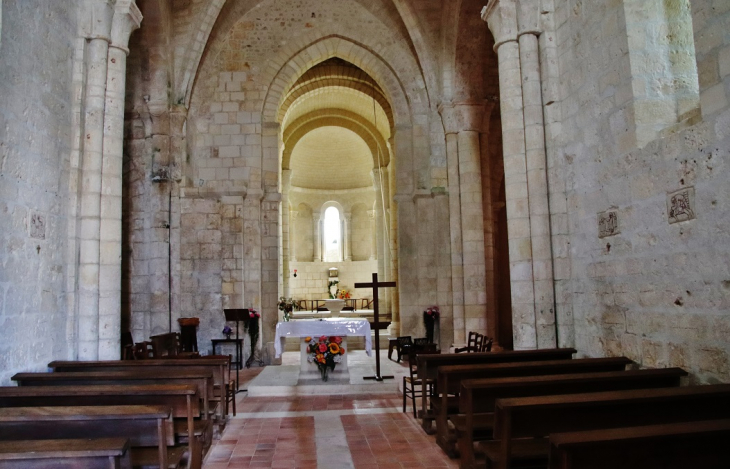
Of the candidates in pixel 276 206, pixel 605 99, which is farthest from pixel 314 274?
pixel 605 99

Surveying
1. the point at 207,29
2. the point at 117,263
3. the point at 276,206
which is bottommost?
the point at 117,263

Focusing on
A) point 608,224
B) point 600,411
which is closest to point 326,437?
point 600,411

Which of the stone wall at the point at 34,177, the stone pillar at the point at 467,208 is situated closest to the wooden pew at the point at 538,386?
the stone wall at the point at 34,177

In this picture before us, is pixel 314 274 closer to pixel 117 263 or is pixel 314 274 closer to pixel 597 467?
pixel 117 263

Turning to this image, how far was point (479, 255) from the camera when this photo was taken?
11.4 metres

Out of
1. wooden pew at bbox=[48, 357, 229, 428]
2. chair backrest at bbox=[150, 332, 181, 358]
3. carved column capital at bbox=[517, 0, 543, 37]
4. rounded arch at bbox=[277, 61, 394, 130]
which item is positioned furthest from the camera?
rounded arch at bbox=[277, 61, 394, 130]

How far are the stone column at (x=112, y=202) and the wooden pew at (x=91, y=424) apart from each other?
334 centimetres

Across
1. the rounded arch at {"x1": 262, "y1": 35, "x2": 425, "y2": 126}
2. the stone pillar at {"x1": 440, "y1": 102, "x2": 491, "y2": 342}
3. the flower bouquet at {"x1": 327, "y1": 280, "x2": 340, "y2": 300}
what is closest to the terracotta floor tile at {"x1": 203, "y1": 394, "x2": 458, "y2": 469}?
the stone pillar at {"x1": 440, "y1": 102, "x2": 491, "y2": 342}

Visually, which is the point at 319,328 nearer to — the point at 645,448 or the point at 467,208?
the point at 467,208

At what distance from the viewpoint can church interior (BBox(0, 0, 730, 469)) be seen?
196 inches

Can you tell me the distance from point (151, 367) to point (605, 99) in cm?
566

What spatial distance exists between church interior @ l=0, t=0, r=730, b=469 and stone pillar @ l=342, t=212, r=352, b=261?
11546 millimetres

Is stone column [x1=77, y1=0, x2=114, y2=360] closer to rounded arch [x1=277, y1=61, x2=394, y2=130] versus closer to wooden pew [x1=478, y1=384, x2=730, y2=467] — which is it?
wooden pew [x1=478, y1=384, x2=730, y2=467]

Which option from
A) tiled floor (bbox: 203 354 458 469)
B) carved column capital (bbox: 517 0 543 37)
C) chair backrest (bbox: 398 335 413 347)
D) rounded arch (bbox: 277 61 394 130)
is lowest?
tiled floor (bbox: 203 354 458 469)
